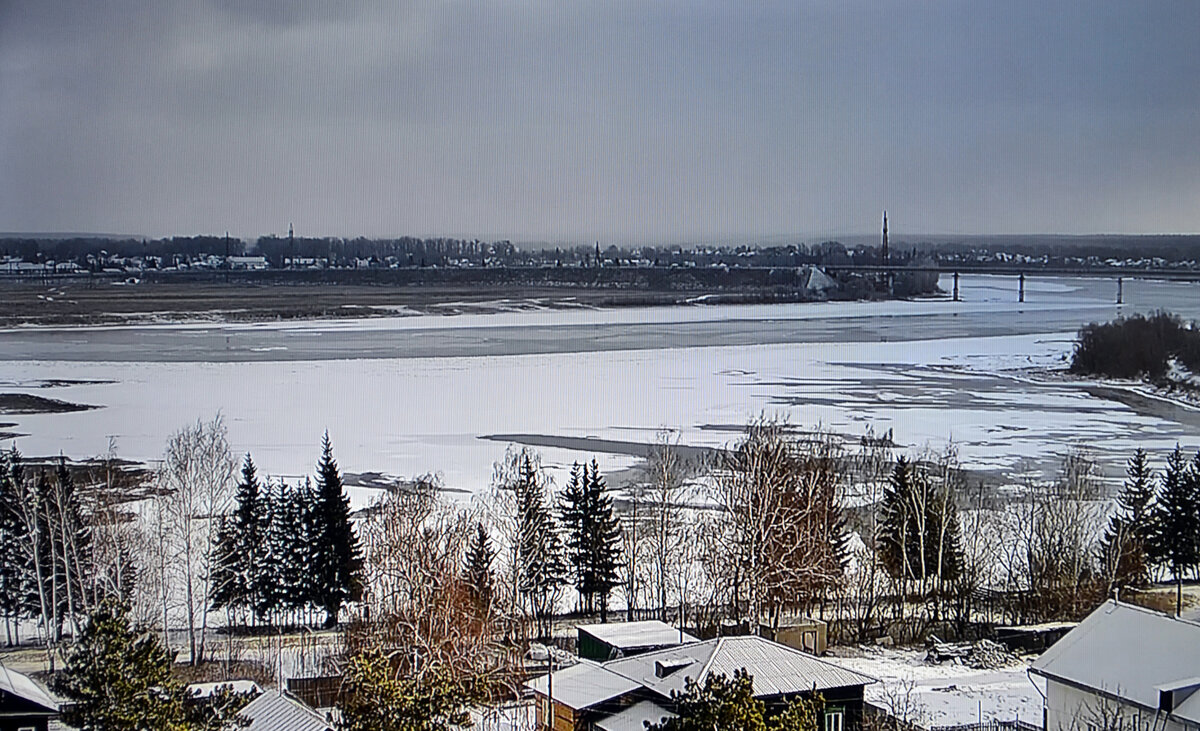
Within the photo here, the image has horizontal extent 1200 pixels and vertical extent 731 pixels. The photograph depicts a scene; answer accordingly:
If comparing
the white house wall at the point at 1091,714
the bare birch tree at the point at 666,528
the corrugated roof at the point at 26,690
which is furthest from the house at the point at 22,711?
the white house wall at the point at 1091,714

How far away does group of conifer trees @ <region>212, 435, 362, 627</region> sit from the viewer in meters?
7.69

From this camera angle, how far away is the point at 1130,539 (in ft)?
26.6

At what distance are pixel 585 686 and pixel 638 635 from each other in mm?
1228

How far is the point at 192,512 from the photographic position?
7848mm

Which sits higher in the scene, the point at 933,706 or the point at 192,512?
the point at 192,512

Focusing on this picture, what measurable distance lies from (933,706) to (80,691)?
13.2ft

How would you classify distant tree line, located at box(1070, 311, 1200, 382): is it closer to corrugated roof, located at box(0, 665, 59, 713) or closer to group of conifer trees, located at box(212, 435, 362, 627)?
group of conifer trees, located at box(212, 435, 362, 627)

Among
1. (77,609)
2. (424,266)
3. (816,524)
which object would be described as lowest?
(77,609)

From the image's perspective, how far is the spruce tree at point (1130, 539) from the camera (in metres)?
8.00

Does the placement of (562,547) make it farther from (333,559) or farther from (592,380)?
(592,380)

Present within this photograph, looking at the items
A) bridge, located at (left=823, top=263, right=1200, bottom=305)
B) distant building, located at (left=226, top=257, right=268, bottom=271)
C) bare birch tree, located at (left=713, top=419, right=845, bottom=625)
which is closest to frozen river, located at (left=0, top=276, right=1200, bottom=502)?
bridge, located at (left=823, top=263, right=1200, bottom=305)

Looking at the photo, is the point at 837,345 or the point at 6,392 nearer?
the point at 6,392

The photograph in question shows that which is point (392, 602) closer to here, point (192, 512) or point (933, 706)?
point (192, 512)

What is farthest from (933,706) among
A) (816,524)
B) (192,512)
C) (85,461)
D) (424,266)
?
(424,266)
